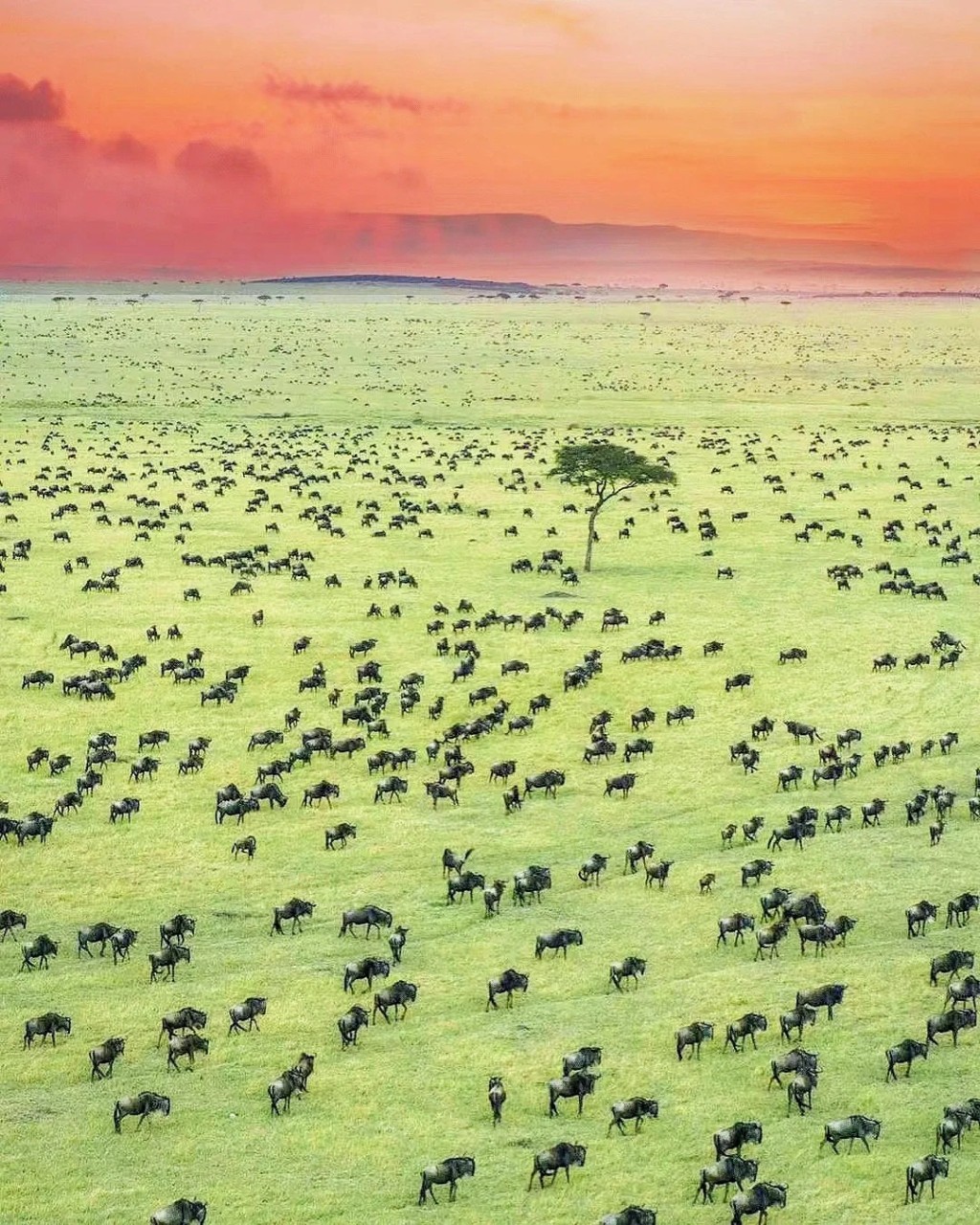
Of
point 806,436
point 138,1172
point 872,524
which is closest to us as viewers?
point 138,1172

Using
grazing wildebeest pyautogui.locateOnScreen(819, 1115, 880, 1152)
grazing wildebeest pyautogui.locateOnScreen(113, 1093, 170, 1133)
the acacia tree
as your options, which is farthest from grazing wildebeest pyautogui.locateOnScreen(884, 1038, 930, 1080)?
the acacia tree

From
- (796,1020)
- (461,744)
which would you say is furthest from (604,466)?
(796,1020)

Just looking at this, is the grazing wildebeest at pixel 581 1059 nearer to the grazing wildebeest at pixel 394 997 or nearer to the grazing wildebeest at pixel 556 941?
the grazing wildebeest at pixel 394 997

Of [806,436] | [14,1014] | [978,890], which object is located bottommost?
[14,1014]

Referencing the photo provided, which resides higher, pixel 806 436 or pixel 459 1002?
pixel 806 436

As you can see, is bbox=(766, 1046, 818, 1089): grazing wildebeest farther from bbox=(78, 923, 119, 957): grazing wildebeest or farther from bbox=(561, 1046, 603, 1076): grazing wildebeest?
bbox=(78, 923, 119, 957): grazing wildebeest

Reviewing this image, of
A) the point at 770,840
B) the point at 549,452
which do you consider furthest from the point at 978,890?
the point at 549,452

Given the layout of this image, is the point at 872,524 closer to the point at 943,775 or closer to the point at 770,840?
the point at 943,775
